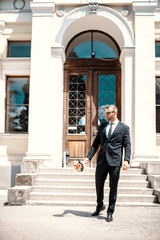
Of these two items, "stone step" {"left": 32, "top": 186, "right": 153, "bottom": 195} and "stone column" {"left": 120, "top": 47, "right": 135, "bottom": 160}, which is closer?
"stone step" {"left": 32, "top": 186, "right": 153, "bottom": 195}

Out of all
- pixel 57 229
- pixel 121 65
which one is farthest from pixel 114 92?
pixel 57 229

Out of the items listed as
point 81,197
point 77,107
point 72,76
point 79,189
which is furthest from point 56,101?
point 81,197

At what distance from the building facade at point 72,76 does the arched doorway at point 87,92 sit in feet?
0.11

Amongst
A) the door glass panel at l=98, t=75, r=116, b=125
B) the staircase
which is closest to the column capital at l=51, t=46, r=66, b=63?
the door glass panel at l=98, t=75, r=116, b=125

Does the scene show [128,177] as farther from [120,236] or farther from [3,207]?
[120,236]

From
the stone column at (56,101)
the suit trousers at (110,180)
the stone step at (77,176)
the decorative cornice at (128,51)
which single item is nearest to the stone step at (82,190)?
the stone step at (77,176)

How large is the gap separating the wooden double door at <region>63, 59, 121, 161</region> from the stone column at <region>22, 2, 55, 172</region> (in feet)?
3.98

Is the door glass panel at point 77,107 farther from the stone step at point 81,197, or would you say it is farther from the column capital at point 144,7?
the stone step at point 81,197

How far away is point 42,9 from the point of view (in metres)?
9.61

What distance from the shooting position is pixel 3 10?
10.4m

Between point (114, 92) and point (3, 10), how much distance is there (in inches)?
182

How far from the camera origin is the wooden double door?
10281mm

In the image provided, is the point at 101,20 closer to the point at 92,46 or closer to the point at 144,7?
the point at 92,46

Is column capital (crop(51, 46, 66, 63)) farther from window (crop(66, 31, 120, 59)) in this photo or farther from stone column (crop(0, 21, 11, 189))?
stone column (crop(0, 21, 11, 189))
